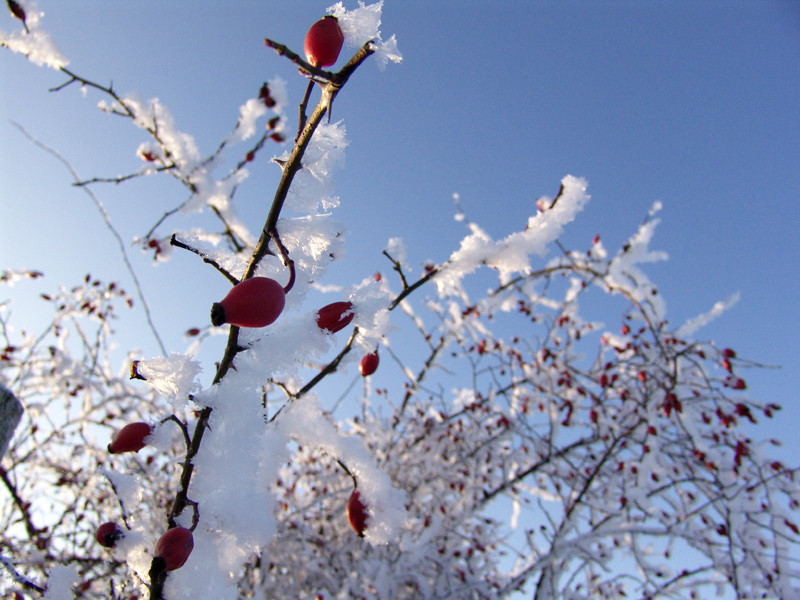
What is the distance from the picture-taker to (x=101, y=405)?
4219 millimetres

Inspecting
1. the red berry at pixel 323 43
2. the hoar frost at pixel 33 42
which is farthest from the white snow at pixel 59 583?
the hoar frost at pixel 33 42

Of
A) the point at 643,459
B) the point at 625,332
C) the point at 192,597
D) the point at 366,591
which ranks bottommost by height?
the point at 192,597

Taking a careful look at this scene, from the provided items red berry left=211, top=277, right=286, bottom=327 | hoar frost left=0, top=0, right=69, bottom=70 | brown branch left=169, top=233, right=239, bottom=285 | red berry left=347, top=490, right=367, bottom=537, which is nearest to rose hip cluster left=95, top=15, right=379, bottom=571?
red berry left=211, top=277, right=286, bottom=327

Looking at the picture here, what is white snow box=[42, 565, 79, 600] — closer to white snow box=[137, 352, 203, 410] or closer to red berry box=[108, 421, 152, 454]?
red berry box=[108, 421, 152, 454]

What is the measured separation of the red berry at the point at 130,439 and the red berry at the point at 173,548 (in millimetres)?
240

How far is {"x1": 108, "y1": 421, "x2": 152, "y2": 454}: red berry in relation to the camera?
2.87 feet

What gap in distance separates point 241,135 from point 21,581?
2.66m

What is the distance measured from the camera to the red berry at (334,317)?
852mm

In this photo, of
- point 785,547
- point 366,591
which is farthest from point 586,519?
point 366,591

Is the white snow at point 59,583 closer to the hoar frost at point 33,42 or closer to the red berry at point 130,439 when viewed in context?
the red berry at point 130,439

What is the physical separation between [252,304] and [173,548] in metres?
0.44

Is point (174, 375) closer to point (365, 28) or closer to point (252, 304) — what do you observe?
point (252, 304)

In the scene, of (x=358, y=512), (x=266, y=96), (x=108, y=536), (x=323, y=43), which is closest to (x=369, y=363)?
(x=358, y=512)

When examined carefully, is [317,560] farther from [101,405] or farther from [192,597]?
[192,597]
